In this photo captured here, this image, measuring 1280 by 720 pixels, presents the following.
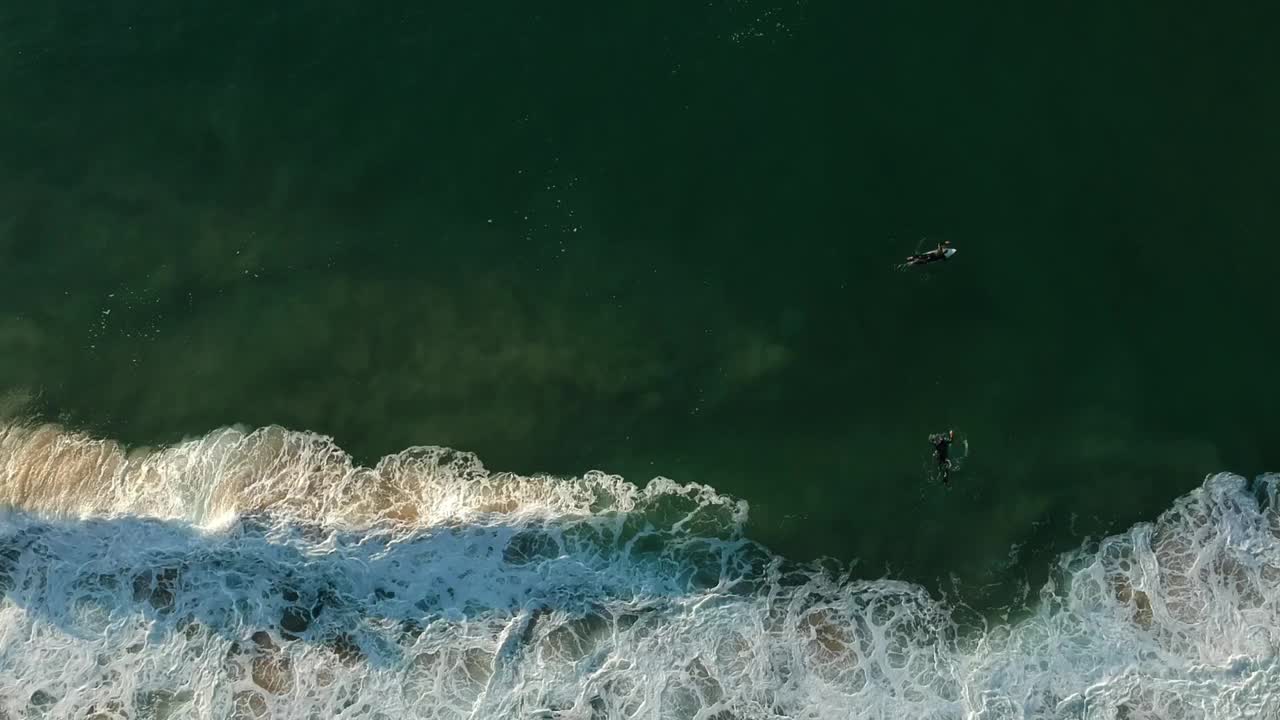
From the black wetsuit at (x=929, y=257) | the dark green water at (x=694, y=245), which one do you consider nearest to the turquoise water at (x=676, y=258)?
the dark green water at (x=694, y=245)

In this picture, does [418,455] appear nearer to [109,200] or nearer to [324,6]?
[109,200]

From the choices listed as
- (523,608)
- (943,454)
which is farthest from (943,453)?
(523,608)

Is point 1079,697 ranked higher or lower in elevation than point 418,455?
lower

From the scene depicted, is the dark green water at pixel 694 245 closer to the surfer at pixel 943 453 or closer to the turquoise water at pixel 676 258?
the turquoise water at pixel 676 258

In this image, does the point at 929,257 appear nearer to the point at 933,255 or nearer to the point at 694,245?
the point at 933,255

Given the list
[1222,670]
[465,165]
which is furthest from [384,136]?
[1222,670]

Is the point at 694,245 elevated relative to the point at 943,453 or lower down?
elevated
